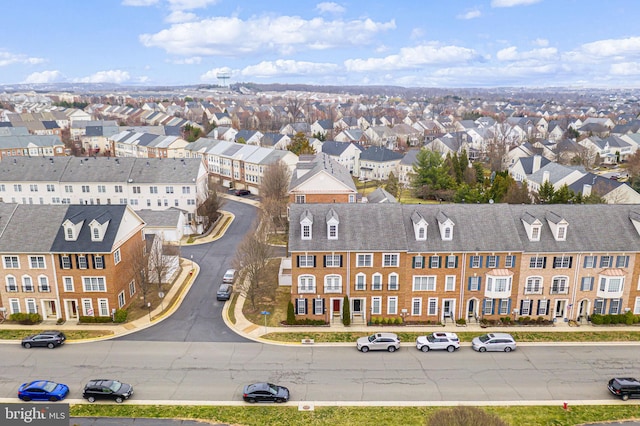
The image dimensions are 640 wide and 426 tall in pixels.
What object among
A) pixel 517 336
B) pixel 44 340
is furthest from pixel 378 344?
pixel 44 340

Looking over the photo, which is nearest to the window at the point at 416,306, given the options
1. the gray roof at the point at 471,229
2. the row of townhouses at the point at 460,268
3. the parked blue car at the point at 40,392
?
the row of townhouses at the point at 460,268

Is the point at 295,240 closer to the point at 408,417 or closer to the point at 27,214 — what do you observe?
the point at 408,417

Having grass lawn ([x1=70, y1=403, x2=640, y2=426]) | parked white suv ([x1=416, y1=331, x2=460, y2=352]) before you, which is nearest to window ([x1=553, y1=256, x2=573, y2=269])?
parked white suv ([x1=416, y1=331, x2=460, y2=352])

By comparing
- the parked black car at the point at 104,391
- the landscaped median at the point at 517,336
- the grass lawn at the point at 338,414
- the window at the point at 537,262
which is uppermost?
the window at the point at 537,262

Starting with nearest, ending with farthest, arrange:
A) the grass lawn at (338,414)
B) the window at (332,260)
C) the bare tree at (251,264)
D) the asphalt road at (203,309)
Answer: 1. the grass lawn at (338,414)
2. the asphalt road at (203,309)
3. the window at (332,260)
4. the bare tree at (251,264)

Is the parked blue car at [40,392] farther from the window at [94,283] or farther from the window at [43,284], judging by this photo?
the window at [43,284]

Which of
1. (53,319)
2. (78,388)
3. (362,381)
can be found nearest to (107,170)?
(53,319)
